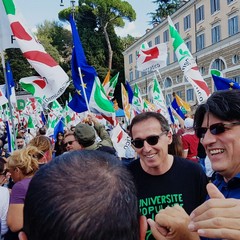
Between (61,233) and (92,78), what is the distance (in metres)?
6.24

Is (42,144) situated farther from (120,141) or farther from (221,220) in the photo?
(221,220)

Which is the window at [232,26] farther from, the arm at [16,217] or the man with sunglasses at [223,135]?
the man with sunglasses at [223,135]

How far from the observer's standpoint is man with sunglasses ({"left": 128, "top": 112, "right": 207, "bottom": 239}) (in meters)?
2.38

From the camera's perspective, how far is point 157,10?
54.3 metres

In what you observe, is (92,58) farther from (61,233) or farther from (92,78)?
(61,233)

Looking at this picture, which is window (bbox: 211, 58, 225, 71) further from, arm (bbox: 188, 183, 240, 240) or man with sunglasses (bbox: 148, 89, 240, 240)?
arm (bbox: 188, 183, 240, 240)

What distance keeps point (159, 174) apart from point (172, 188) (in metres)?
0.15

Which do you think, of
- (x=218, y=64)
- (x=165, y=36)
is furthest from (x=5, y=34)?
(x=165, y=36)

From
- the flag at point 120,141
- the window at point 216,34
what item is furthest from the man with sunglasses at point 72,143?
the window at point 216,34

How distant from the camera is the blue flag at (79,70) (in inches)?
271

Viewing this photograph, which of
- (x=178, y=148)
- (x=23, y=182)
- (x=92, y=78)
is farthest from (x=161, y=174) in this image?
(x=92, y=78)

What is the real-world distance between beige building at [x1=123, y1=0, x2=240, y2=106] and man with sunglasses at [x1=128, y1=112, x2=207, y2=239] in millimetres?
23256

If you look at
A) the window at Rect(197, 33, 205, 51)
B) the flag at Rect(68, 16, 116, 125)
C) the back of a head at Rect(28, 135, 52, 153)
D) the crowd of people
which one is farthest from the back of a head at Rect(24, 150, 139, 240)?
the window at Rect(197, 33, 205, 51)

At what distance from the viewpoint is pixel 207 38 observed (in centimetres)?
3462
